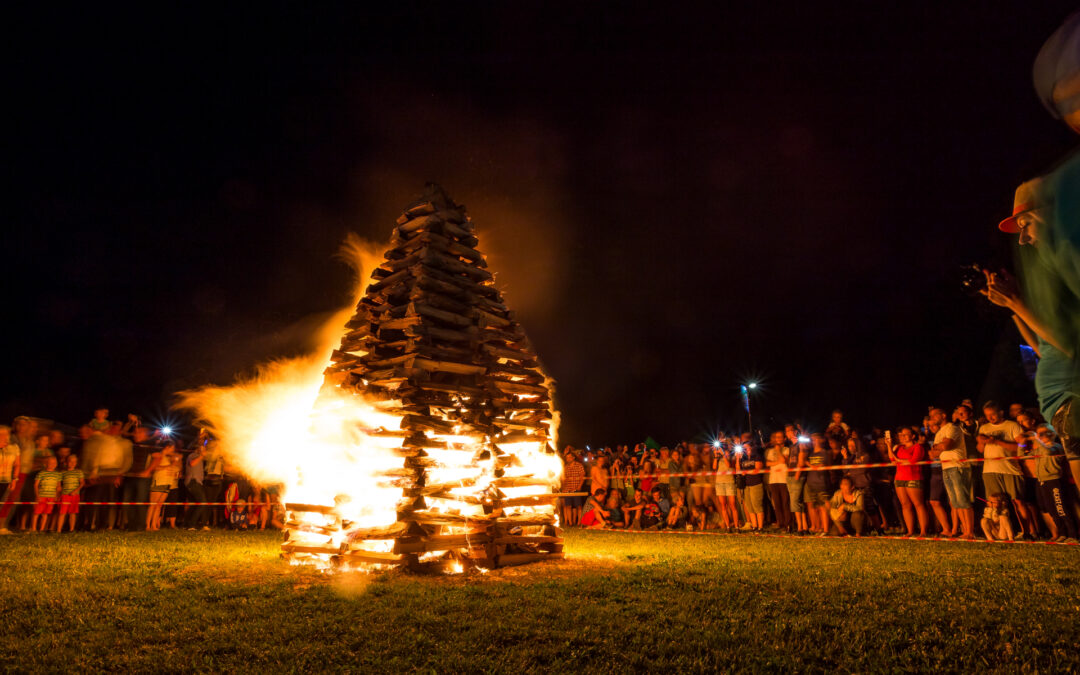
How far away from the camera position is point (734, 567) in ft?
28.5

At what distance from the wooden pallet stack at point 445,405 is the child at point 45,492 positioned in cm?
902

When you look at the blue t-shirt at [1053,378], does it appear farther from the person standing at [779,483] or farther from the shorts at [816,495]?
the person standing at [779,483]

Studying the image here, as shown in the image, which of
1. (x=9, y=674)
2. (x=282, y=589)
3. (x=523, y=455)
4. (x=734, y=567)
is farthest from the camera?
(x=523, y=455)

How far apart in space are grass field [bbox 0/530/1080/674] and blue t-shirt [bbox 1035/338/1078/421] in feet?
7.53

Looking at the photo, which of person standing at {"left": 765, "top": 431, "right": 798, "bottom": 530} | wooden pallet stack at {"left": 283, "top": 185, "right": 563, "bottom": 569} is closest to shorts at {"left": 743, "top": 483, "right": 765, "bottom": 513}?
person standing at {"left": 765, "top": 431, "right": 798, "bottom": 530}

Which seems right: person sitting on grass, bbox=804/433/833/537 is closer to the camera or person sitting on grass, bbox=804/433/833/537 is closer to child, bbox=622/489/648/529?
child, bbox=622/489/648/529

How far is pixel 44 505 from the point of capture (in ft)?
47.9

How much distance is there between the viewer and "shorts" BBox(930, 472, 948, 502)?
40.8 ft

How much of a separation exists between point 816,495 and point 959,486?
3.03 metres

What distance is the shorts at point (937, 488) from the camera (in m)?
12.4

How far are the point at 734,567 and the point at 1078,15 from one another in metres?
7.76

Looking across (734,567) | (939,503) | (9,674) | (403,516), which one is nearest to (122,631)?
(9,674)

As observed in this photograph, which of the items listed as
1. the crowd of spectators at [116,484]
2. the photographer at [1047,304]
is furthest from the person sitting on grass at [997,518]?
the crowd of spectators at [116,484]

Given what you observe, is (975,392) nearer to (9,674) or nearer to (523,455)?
(523,455)
